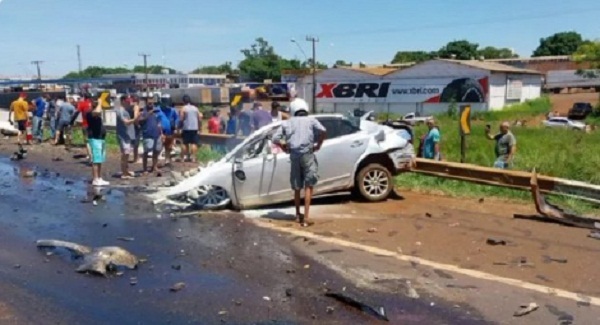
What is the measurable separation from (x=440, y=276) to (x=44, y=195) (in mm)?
8340

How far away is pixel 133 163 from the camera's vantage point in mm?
15875

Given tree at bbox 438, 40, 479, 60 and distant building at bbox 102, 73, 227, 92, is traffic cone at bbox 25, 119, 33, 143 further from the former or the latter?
tree at bbox 438, 40, 479, 60

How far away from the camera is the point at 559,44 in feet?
391

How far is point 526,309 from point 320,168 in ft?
16.6

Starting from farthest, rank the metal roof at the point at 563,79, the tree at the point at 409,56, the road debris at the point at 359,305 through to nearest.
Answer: the tree at the point at 409,56 < the metal roof at the point at 563,79 < the road debris at the point at 359,305

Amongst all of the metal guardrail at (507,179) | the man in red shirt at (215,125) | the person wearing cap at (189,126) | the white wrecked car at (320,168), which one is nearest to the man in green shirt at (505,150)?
the metal guardrail at (507,179)

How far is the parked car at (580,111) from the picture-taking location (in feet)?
171

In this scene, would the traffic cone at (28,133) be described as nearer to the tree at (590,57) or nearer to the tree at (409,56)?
the tree at (590,57)

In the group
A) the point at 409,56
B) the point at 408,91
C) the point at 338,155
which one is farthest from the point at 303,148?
the point at 409,56

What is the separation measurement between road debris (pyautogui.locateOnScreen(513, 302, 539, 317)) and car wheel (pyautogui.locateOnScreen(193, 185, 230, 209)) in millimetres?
5352

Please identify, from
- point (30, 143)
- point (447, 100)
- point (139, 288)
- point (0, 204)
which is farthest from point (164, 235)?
point (447, 100)

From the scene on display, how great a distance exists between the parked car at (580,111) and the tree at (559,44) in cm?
6819

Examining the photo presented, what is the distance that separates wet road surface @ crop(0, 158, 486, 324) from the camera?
5242 mm

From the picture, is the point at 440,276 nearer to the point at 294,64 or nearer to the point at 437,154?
the point at 437,154
